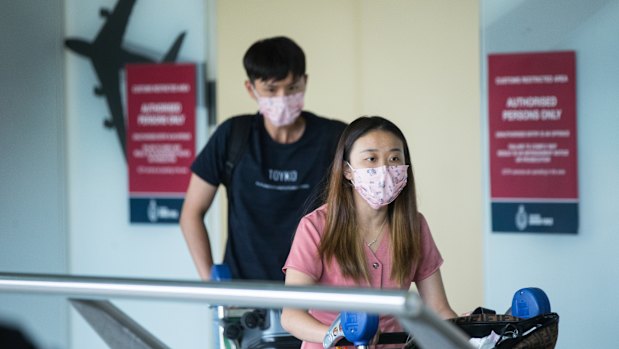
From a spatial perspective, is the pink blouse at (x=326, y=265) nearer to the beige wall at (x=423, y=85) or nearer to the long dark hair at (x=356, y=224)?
the long dark hair at (x=356, y=224)

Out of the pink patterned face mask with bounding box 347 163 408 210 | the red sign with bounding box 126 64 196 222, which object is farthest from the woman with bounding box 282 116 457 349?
the red sign with bounding box 126 64 196 222

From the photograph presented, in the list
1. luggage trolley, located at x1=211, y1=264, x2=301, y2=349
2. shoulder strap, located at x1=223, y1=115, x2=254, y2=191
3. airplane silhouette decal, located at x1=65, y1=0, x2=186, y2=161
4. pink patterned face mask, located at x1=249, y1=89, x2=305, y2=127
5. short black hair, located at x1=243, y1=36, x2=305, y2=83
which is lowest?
luggage trolley, located at x1=211, y1=264, x2=301, y2=349

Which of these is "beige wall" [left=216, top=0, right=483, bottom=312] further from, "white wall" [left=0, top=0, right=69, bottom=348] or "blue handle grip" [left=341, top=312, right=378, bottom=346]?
"blue handle grip" [left=341, top=312, right=378, bottom=346]

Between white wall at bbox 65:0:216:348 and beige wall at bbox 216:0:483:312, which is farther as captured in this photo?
white wall at bbox 65:0:216:348

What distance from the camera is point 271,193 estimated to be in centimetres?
373

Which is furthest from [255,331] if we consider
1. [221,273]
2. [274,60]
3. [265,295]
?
[265,295]

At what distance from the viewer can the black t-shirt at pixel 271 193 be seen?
3.70m

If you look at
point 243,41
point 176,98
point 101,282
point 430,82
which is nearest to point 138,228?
point 176,98

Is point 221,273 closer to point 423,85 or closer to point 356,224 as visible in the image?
point 356,224

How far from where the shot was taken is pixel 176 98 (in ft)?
19.0

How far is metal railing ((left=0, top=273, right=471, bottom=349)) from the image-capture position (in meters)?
1.17

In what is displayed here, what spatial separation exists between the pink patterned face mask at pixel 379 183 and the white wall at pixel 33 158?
10.6 feet

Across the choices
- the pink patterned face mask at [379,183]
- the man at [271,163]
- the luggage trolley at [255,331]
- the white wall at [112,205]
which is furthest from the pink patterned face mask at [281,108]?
the white wall at [112,205]

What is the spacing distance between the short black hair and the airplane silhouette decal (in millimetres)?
2294
